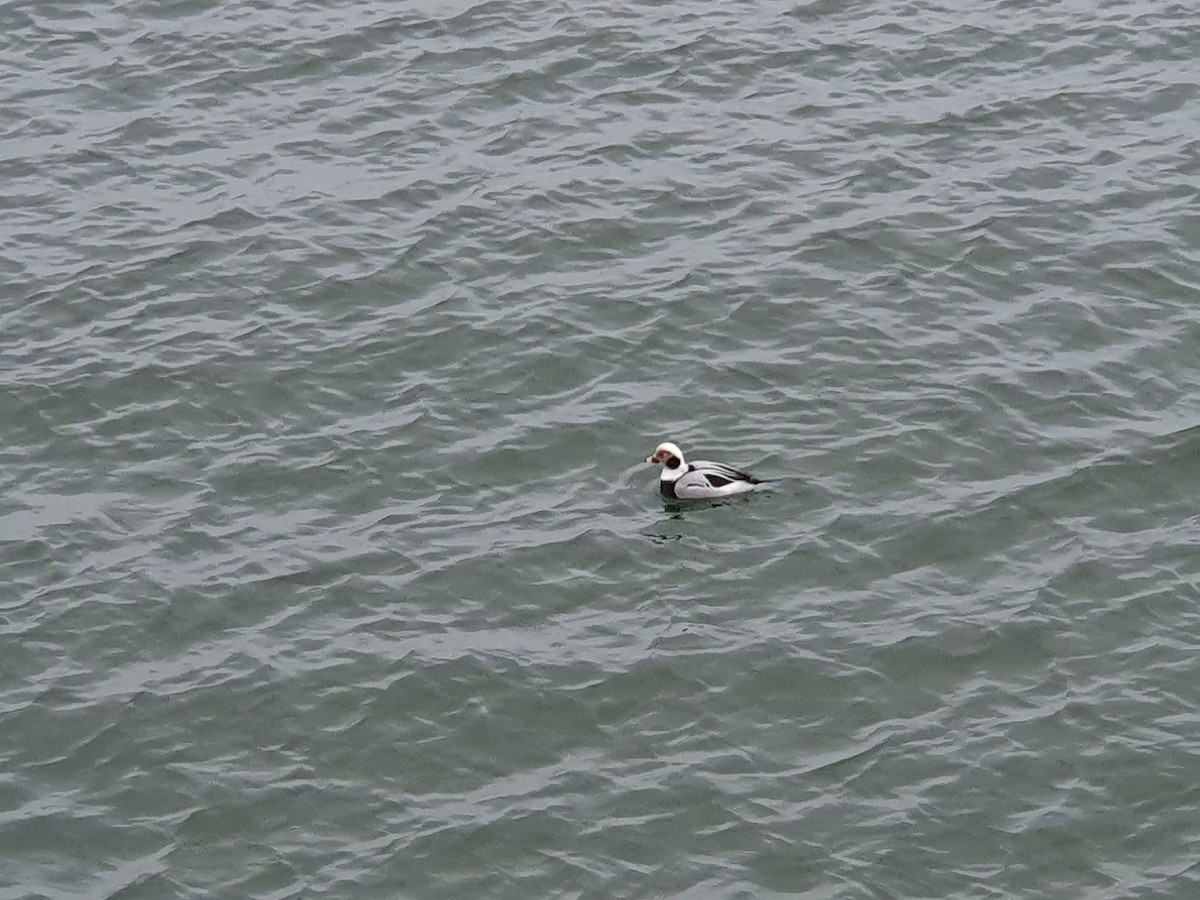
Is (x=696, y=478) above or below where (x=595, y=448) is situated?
above

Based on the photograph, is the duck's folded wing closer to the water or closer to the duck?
the duck

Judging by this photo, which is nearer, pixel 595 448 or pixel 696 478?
pixel 696 478

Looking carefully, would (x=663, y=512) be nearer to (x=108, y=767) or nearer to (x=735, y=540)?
(x=735, y=540)

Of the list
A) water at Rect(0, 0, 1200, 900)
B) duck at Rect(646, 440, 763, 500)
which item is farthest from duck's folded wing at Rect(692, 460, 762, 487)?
water at Rect(0, 0, 1200, 900)

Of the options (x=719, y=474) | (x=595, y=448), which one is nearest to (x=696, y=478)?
(x=719, y=474)

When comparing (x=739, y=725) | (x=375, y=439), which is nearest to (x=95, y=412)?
(x=375, y=439)

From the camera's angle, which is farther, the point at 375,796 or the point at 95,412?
the point at 95,412

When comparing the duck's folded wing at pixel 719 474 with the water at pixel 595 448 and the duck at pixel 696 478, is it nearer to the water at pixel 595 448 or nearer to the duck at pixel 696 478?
the duck at pixel 696 478

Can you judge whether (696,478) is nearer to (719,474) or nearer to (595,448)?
(719,474)
